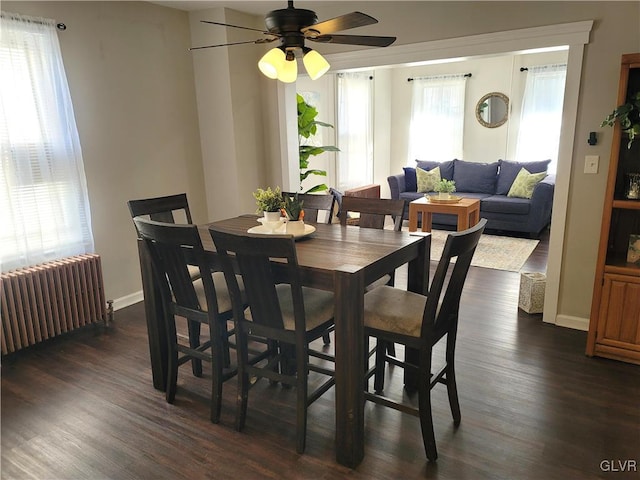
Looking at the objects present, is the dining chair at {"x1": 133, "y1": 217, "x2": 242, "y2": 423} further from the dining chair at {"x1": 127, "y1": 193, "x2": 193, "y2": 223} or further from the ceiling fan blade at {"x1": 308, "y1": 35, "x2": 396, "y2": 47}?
the ceiling fan blade at {"x1": 308, "y1": 35, "x2": 396, "y2": 47}

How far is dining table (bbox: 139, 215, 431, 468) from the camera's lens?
195cm

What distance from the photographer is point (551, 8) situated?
3135 millimetres

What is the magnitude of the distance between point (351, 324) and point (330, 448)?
0.68 m

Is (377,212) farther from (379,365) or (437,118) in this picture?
(437,118)

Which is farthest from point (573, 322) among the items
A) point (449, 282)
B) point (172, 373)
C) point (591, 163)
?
point (172, 373)

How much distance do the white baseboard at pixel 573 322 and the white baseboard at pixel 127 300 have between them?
3533mm

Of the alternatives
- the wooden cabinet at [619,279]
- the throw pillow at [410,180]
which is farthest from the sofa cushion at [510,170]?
the wooden cabinet at [619,279]

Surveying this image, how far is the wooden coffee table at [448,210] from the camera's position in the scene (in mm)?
5613

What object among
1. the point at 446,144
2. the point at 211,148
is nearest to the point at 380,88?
the point at 446,144

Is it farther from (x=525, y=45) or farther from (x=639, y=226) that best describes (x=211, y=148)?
(x=639, y=226)

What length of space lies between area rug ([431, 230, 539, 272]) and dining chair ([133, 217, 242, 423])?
11.0 ft

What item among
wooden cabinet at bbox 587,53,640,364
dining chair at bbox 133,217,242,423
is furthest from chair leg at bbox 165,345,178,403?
wooden cabinet at bbox 587,53,640,364

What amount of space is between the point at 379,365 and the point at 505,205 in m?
4.42

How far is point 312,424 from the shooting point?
7.75 feet
